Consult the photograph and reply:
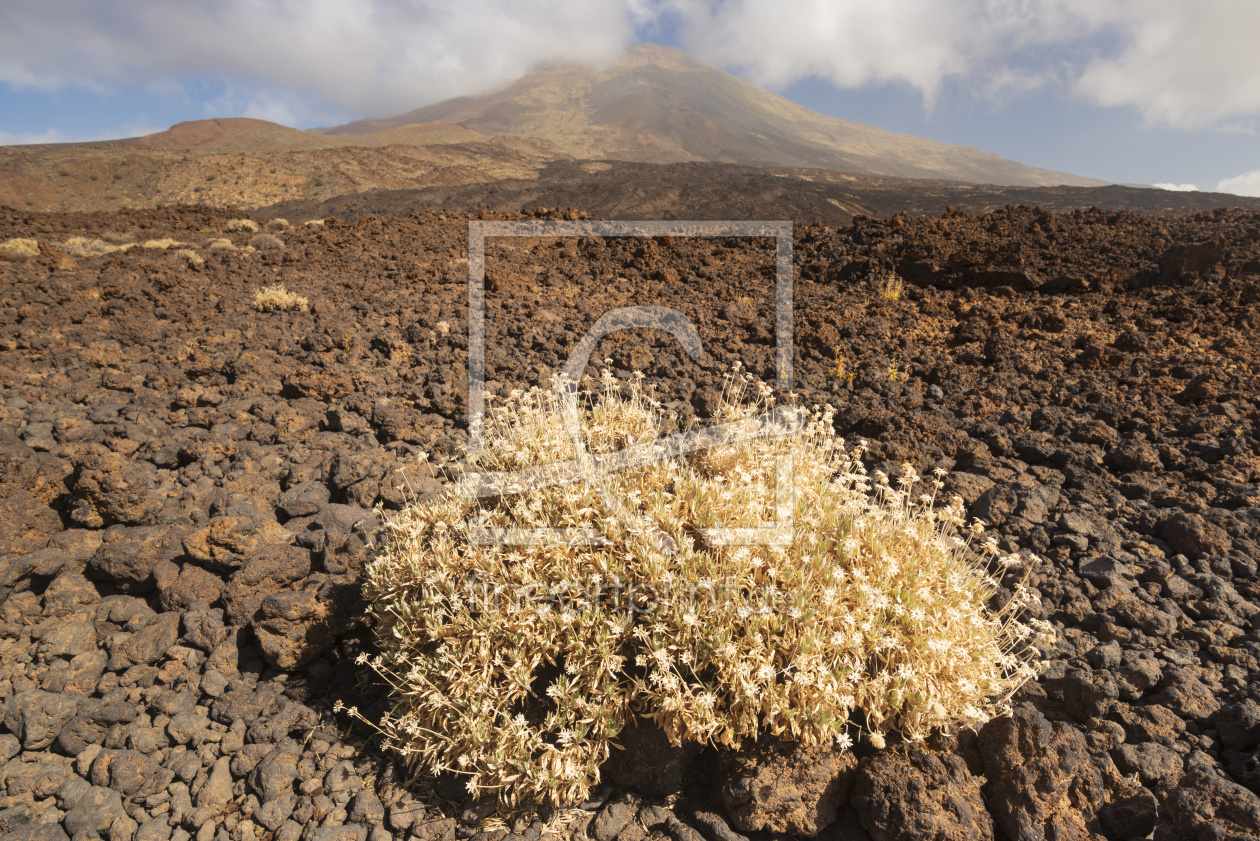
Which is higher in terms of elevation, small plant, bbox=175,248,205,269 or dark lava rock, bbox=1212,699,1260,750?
small plant, bbox=175,248,205,269

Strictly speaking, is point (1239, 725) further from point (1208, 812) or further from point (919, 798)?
point (919, 798)

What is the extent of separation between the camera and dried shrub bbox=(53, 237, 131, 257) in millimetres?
12102

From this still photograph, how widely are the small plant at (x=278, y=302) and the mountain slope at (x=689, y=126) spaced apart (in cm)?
8124

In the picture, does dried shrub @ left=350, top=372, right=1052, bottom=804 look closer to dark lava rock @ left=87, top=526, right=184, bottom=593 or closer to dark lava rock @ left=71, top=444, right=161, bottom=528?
dark lava rock @ left=87, top=526, right=184, bottom=593

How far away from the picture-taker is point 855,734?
7.44 ft

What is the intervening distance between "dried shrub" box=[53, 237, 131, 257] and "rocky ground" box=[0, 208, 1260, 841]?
4986 mm

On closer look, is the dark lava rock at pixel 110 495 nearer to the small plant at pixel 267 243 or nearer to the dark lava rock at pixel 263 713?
the dark lava rock at pixel 263 713

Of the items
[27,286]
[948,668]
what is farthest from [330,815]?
[27,286]

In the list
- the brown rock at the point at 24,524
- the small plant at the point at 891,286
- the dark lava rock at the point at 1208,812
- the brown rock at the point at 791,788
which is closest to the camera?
the dark lava rock at the point at 1208,812

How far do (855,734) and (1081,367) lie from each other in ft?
16.5

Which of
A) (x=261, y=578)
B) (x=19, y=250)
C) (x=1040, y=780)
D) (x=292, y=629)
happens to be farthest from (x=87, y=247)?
(x=1040, y=780)

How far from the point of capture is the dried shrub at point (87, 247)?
12102 mm

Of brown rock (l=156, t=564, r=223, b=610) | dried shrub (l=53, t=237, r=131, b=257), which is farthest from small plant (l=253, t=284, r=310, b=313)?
dried shrub (l=53, t=237, r=131, b=257)

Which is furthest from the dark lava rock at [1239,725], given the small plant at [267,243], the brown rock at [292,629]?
the small plant at [267,243]
